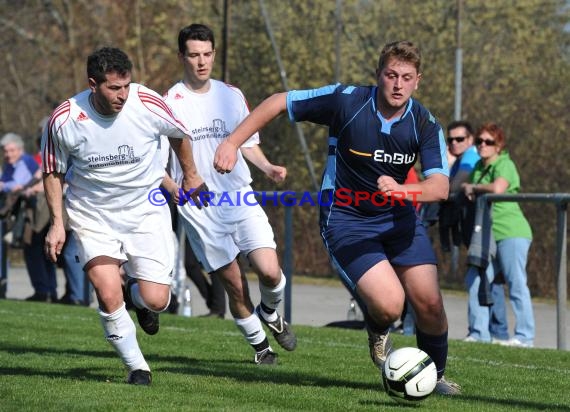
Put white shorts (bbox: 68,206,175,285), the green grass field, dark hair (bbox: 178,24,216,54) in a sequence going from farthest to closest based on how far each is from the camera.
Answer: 1. dark hair (bbox: 178,24,216,54)
2. white shorts (bbox: 68,206,175,285)
3. the green grass field

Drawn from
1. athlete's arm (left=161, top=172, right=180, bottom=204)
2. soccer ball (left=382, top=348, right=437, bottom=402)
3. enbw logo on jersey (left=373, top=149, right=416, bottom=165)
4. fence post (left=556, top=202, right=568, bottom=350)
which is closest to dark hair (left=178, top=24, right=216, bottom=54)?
athlete's arm (left=161, top=172, right=180, bottom=204)

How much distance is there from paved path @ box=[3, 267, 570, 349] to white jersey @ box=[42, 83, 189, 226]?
5.58 m

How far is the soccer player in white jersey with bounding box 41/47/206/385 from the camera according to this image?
7773 mm

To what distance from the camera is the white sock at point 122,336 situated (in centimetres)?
779

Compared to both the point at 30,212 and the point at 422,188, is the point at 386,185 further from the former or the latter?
the point at 30,212

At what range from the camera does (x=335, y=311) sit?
54.0ft

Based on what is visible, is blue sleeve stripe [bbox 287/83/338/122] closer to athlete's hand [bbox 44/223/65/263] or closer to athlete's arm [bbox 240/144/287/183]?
athlete's arm [bbox 240/144/287/183]

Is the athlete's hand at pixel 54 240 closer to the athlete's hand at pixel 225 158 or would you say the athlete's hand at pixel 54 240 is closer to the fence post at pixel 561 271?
the athlete's hand at pixel 225 158

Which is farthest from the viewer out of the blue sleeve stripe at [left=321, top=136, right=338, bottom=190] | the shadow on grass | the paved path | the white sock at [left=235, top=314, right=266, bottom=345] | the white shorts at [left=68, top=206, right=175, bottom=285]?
the paved path

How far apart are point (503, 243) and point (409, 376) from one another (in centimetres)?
503

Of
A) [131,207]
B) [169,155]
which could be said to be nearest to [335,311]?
[169,155]

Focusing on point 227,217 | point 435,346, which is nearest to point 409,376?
point 435,346

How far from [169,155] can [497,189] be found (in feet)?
11.9

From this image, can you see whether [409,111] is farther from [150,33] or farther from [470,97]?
[150,33]
